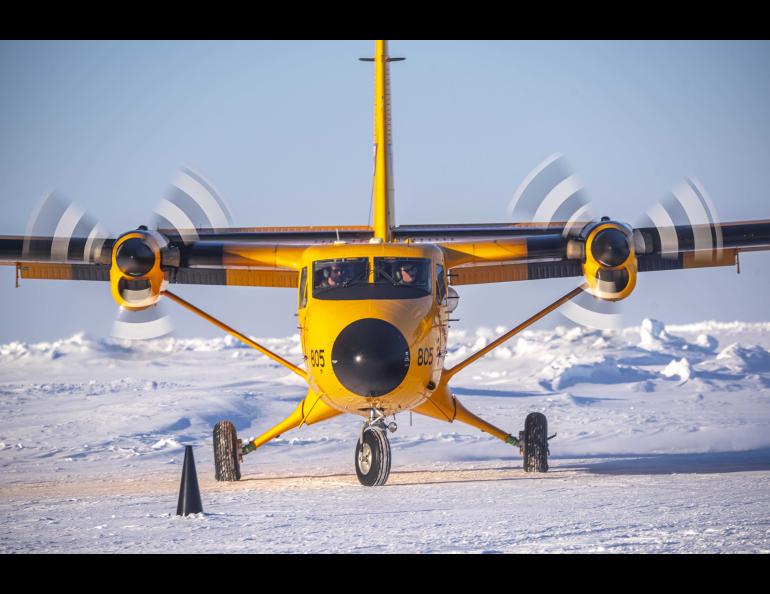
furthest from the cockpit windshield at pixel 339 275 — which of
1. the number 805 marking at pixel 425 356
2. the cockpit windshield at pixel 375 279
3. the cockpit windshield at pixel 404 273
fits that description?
the number 805 marking at pixel 425 356

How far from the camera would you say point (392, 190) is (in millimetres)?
20656

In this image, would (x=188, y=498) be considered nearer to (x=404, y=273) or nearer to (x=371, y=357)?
(x=371, y=357)

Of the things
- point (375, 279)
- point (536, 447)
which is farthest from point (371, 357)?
point (536, 447)

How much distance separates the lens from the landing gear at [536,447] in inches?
741

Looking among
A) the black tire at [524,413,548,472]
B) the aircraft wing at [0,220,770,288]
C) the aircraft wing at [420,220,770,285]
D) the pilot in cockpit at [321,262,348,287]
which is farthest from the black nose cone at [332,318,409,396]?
the black tire at [524,413,548,472]

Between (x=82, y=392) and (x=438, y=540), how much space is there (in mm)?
31325

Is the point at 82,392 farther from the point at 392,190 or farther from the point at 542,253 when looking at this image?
the point at 542,253

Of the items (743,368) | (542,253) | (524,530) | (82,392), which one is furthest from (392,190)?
(743,368)

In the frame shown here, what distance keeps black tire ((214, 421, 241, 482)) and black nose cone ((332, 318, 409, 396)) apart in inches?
180

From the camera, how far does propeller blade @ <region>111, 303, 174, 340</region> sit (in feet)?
60.9

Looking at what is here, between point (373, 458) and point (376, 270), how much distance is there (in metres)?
2.65

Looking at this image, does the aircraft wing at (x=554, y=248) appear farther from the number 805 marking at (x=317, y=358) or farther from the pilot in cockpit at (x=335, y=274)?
the number 805 marking at (x=317, y=358)

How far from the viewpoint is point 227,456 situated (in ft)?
61.0

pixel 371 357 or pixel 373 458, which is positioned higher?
pixel 371 357
